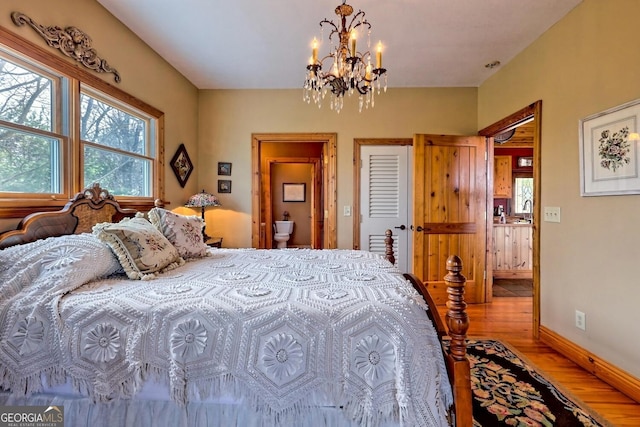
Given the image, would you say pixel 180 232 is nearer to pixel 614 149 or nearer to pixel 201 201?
pixel 201 201

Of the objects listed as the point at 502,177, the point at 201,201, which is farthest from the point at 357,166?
the point at 502,177

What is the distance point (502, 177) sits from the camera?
5547mm

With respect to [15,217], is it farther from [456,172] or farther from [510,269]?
[510,269]

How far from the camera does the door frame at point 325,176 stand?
390cm

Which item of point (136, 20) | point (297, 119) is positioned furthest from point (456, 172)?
point (136, 20)

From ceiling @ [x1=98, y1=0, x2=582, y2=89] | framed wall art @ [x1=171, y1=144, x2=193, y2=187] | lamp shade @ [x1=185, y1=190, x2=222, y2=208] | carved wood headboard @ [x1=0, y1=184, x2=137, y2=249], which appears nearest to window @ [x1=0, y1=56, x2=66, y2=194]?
carved wood headboard @ [x1=0, y1=184, x2=137, y2=249]

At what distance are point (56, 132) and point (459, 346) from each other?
274 centimetres

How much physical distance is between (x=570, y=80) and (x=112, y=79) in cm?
370

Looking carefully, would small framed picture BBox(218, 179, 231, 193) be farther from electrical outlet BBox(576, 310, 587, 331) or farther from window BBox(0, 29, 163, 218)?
electrical outlet BBox(576, 310, 587, 331)

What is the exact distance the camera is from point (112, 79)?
2500mm

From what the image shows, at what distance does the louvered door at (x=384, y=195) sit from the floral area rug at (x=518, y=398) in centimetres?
177

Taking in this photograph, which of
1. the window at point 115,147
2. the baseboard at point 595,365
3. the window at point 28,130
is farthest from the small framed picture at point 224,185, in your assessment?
the baseboard at point 595,365

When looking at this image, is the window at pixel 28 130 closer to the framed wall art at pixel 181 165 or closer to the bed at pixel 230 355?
the bed at pixel 230 355

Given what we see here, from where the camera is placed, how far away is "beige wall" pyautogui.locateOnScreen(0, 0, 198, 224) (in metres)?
1.89
